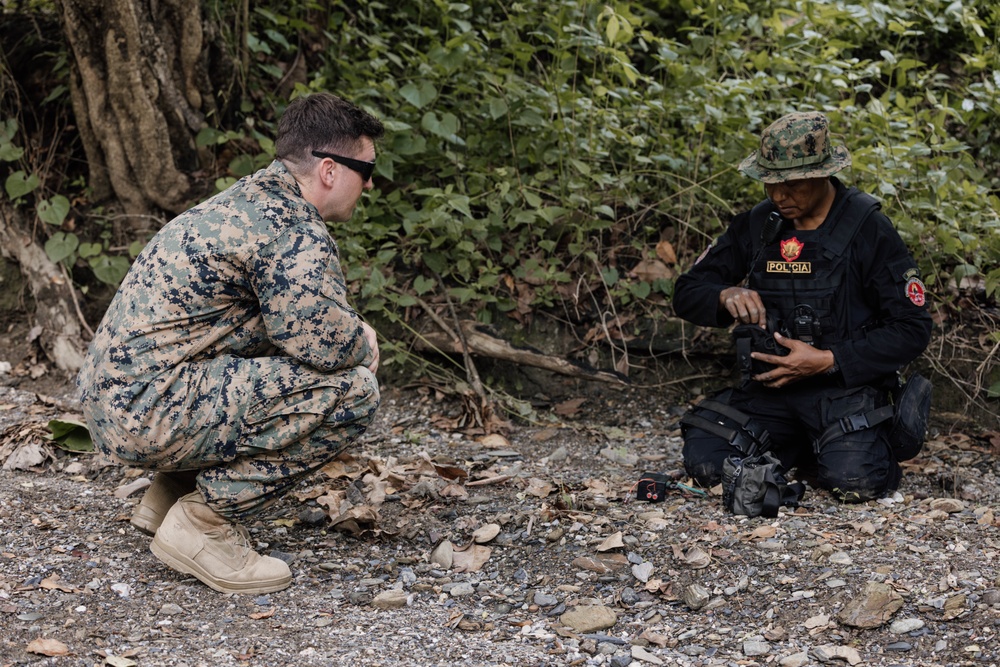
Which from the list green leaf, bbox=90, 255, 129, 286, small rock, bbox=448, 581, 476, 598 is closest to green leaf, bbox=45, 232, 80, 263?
green leaf, bbox=90, 255, 129, 286

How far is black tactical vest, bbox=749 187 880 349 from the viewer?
3.88m

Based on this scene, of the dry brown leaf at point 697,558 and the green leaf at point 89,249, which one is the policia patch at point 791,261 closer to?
the dry brown leaf at point 697,558

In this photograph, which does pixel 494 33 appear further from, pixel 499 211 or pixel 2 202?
pixel 2 202

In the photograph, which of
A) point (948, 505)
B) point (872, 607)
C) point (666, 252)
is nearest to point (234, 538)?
point (872, 607)

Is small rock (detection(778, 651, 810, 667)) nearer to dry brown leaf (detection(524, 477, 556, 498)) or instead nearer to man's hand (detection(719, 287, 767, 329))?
dry brown leaf (detection(524, 477, 556, 498))

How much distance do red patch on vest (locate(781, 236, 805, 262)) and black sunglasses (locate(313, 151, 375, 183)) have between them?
1758mm

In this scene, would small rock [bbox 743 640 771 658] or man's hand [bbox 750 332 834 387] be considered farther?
man's hand [bbox 750 332 834 387]

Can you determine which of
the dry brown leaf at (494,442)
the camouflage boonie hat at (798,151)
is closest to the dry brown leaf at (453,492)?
the dry brown leaf at (494,442)

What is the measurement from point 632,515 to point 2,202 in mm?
4169

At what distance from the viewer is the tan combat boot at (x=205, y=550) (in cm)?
305

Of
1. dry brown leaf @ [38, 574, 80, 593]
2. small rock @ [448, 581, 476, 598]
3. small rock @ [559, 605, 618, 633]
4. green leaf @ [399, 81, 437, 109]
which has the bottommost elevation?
small rock @ [448, 581, 476, 598]

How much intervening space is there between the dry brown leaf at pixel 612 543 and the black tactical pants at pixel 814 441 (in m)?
0.73

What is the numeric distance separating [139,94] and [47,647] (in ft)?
11.5

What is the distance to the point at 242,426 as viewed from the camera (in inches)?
116
